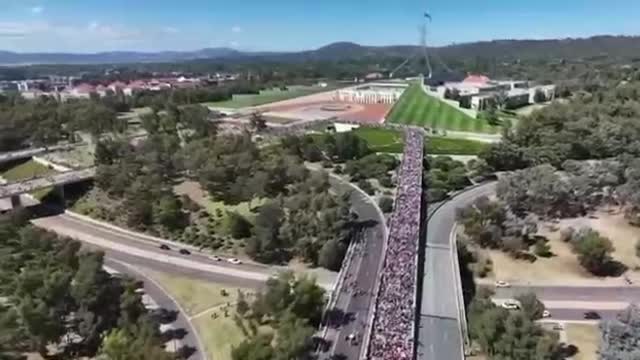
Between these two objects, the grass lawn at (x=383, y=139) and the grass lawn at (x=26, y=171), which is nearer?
the grass lawn at (x=26, y=171)

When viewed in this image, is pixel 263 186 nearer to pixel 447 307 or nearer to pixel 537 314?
pixel 447 307

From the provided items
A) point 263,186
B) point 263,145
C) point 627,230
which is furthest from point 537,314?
point 263,145

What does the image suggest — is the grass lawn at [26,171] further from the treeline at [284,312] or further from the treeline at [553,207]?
the treeline at [553,207]

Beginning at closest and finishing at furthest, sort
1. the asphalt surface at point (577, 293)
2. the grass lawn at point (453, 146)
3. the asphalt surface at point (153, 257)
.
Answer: the asphalt surface at point (577, 293) → the asphalt surface at point (153, 257) → the grass lawn at point (453, 146)

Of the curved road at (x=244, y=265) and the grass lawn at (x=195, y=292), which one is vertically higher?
the curved road at (x=244, y=265)

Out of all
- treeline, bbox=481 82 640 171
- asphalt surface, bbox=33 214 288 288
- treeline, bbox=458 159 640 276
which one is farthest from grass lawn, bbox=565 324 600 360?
treeline, bbox=481 82 640 171

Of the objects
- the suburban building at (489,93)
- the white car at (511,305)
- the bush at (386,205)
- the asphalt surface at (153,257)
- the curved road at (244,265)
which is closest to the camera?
the curved road at (244,265)

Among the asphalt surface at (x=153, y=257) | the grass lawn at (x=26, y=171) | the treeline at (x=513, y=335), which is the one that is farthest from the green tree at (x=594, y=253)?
the grass lawn at (x=26, y=171)
